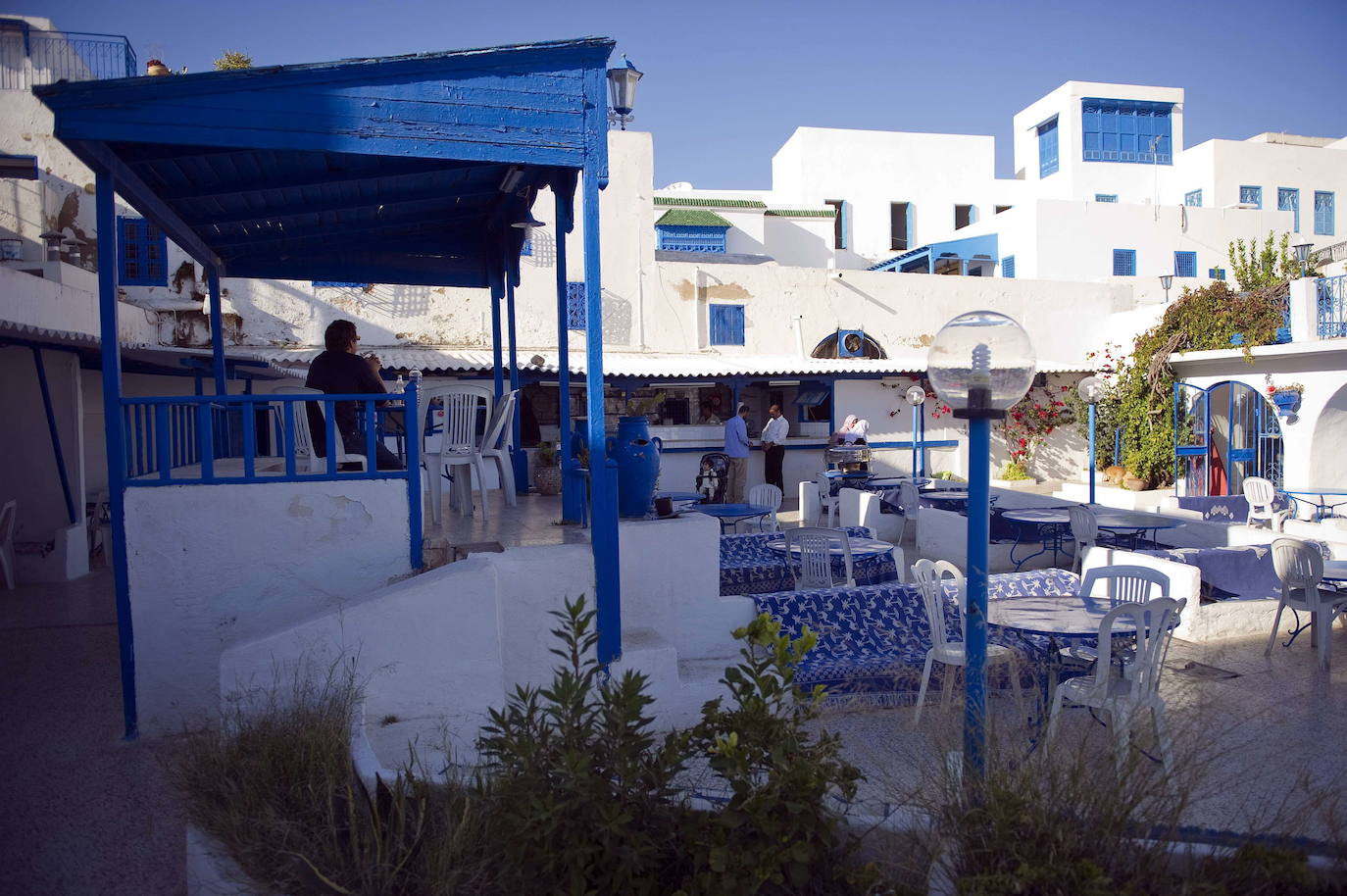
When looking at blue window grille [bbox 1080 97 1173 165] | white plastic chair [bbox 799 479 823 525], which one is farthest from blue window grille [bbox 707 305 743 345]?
blue window grille [bbox 1080 97 1173 165]

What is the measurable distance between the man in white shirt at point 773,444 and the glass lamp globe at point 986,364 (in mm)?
12678

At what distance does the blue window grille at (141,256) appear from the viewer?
14375 mm

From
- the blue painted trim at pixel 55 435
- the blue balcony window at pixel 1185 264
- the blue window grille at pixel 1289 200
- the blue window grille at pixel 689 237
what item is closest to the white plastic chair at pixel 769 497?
the blue painted trim at pixel 55 435

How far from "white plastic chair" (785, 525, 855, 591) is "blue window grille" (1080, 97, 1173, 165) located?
26.9m

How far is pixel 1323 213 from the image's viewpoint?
2925cm

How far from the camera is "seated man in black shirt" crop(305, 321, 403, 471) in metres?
6.39

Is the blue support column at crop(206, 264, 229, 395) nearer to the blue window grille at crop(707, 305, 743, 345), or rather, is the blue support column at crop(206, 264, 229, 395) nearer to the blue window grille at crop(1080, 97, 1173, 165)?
the blue window grille at crop(707, 305, 743, 345)

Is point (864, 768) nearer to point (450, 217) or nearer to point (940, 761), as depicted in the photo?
point (940, 761)

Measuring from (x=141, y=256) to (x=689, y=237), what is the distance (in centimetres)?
1298

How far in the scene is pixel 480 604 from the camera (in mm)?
4855

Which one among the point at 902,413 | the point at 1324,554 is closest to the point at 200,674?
the point at 1324,554

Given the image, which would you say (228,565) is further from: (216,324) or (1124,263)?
(1124,263)

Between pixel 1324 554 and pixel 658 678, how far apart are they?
21.1 ft

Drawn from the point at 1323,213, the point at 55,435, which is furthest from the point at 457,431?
the point at 1323,213
